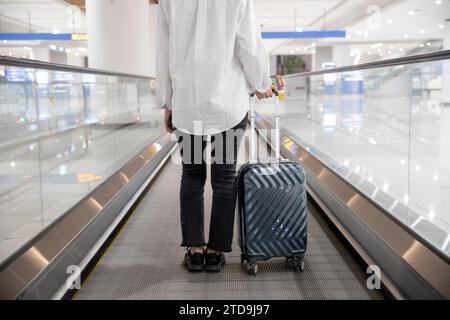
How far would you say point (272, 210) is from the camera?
308cm

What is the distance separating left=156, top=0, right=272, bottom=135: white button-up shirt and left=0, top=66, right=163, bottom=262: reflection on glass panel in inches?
39.7

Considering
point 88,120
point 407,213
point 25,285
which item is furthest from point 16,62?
point 88,120

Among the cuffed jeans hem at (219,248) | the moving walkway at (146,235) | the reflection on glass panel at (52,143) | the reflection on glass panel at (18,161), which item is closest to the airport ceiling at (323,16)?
the reflection on glass panel at (52,143)

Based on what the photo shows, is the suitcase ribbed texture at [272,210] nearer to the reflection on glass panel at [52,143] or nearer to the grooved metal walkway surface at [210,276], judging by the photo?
the grooved metal walkway surface at [210,276]


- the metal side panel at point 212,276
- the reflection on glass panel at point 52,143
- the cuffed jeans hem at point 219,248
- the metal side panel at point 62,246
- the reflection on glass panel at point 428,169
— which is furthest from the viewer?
the reflection on glass panel at point 428,169

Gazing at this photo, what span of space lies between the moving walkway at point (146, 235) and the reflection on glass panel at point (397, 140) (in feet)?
0.20

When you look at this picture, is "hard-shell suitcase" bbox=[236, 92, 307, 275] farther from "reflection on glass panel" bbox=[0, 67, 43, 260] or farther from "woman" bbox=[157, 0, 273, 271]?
"reflection on glass panel" bbox=[0, 67, 43, 260]

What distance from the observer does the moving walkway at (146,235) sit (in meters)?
2.68

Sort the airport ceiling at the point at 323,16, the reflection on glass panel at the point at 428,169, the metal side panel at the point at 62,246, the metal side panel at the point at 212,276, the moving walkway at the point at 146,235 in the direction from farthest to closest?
1. the airport ceiling at the point at 323,16
2. the reflection on glass panel at the point at 428,169
3. the metal side panel at the point at 212,276
4. the moving walkway at the point at 146,235
5. the metal side panel at the point at 62,246

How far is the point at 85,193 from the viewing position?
4.41 meters

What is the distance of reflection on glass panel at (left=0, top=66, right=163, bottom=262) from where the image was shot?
9.84ft

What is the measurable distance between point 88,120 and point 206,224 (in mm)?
2447

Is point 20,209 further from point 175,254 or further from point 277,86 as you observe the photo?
→ point 277,86
